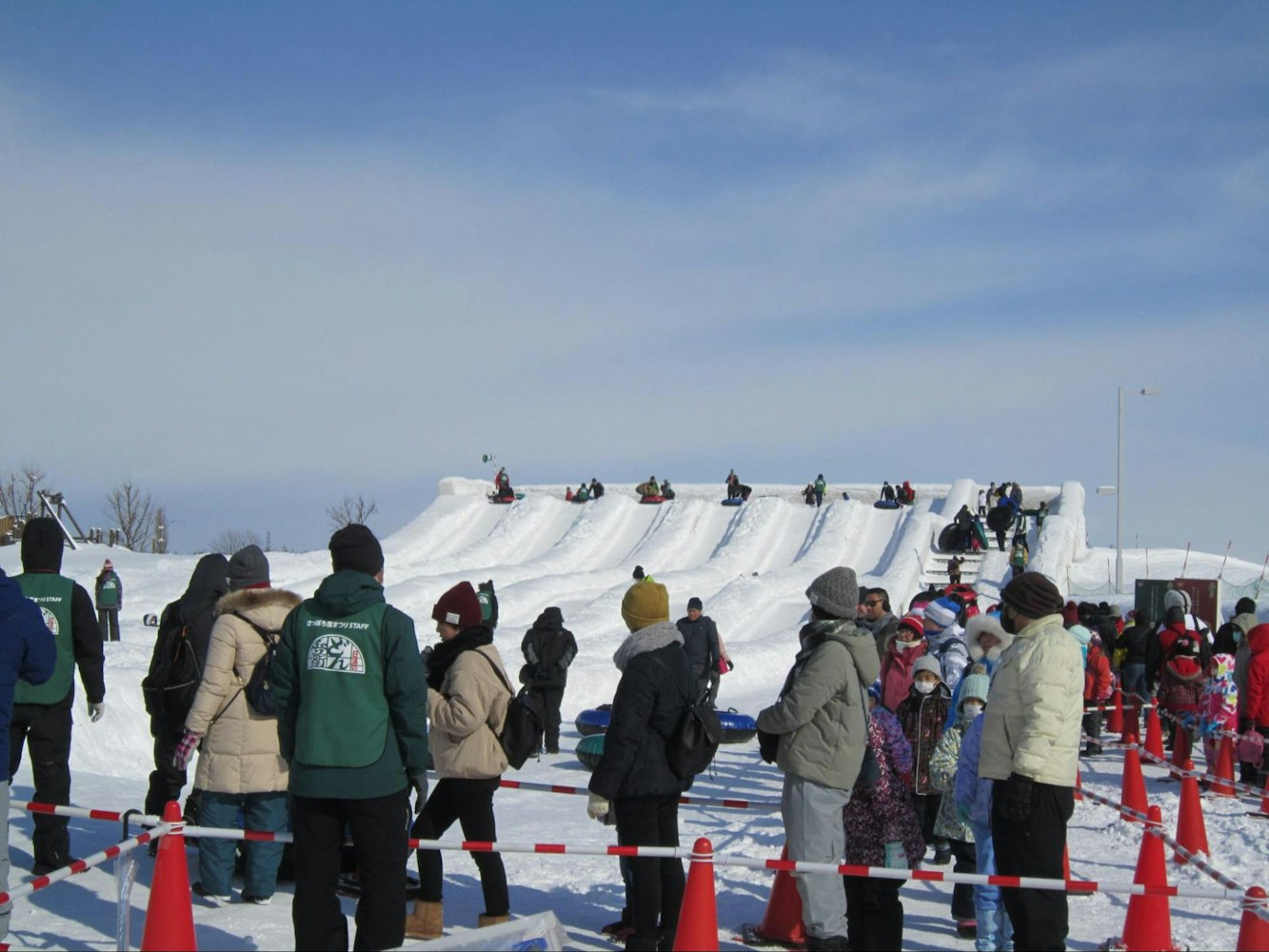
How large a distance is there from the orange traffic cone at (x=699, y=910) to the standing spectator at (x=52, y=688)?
11.2 feet

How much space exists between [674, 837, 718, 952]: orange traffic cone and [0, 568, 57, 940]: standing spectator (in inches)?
111

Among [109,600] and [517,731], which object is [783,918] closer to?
[517,731]

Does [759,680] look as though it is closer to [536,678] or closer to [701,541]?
[536,678]

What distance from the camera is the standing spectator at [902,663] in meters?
9.62

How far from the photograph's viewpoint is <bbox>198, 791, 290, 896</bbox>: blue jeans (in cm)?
674

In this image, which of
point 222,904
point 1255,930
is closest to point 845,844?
point 1255,930

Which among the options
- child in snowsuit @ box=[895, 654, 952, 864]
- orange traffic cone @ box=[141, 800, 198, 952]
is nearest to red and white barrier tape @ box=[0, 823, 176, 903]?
orange traffic cone @ box=[141, 800, 198, 952]

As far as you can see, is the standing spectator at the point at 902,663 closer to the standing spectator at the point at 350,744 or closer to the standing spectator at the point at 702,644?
the standing spectator at the point at 702,644

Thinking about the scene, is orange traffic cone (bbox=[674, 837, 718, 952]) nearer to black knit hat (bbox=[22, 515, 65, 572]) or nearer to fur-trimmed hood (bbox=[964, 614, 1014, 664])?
fur-trimmed hood (bbox=[964, 614, 1014, 664])

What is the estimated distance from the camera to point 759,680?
22.7 m

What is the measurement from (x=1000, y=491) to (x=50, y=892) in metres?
37.9

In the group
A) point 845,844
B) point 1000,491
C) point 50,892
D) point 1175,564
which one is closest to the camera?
point 845,844

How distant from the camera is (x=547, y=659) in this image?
44.1 ft

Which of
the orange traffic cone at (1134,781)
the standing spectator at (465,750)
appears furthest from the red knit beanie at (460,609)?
the orange traffic cone at (1134,781)
